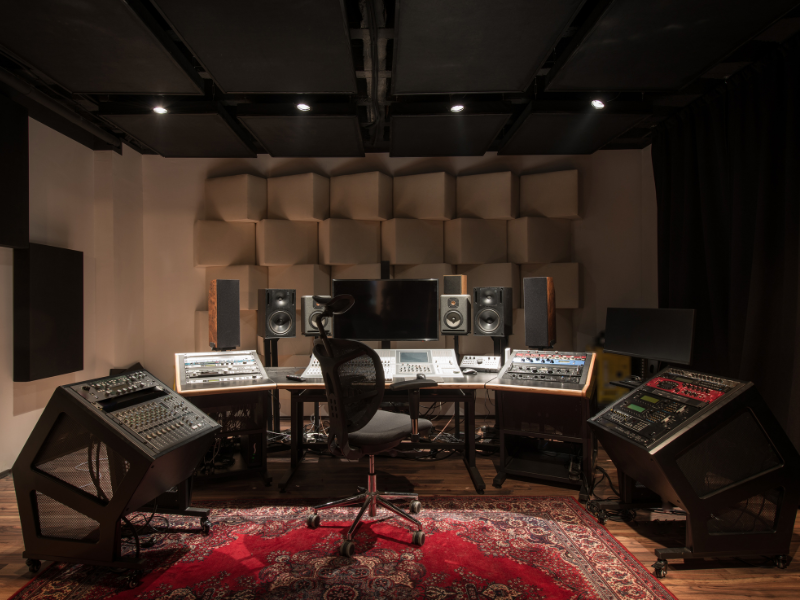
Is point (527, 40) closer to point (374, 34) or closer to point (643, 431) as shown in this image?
point (374, 34)

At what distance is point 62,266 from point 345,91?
8.56 feet

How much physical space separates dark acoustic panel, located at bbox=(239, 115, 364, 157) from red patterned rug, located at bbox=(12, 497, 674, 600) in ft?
8.86

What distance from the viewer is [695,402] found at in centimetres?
193

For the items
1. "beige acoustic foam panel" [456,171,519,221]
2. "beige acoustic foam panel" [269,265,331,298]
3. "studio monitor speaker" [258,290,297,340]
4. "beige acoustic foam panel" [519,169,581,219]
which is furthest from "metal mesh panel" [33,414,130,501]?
"beige acoustic foam panel" [519,169,581,219]

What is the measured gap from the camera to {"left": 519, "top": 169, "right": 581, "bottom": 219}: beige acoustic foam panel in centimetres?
405

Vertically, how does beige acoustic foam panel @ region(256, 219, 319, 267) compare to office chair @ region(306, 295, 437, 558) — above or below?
above

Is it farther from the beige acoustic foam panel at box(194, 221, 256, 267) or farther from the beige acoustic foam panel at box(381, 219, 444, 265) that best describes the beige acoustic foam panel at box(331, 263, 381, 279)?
the beige acoustic foam panel at box(194, 221, 256, 267)

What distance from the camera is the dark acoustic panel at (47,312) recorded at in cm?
304

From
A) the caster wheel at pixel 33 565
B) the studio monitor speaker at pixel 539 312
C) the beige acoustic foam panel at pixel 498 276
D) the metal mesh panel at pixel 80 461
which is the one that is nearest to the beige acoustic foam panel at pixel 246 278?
the beige acoustic foam panel at pixel 498 276

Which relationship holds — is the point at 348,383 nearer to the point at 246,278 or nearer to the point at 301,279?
the point at 301,279

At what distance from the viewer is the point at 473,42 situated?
7.50ft

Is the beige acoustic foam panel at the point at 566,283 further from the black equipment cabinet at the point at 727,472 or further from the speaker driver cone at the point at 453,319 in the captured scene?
the black equipment cabinet at the point at 727,472

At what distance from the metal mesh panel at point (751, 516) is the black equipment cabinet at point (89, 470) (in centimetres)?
239

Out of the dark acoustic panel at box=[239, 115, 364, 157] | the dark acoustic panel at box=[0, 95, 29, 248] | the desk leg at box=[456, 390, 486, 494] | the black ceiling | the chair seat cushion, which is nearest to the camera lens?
the chair seat cushion
